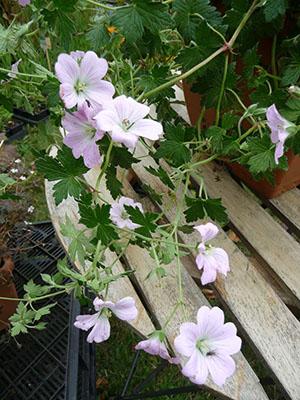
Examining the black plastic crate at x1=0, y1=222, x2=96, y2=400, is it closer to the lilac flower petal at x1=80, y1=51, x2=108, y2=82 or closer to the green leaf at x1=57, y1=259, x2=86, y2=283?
the green leaf at x1=57, y1=259, x2=86, y2=283

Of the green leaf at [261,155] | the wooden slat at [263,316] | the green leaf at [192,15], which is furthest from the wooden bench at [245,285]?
the green leaf at [192,15]

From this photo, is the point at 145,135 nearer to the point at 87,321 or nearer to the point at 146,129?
the point at 146,129

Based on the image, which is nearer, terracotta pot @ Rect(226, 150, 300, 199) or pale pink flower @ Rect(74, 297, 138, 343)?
pale pink flower @ Rect(74, 297, 138, 343)

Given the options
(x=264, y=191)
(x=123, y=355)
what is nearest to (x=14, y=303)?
(x=123, y=355)

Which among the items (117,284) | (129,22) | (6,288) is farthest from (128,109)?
(6,288)

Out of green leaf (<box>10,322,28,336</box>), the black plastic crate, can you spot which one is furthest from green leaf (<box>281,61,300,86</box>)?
the black plastic crate

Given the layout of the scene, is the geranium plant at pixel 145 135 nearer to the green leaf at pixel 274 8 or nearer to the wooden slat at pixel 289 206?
the green leaf at pixel 274 8
